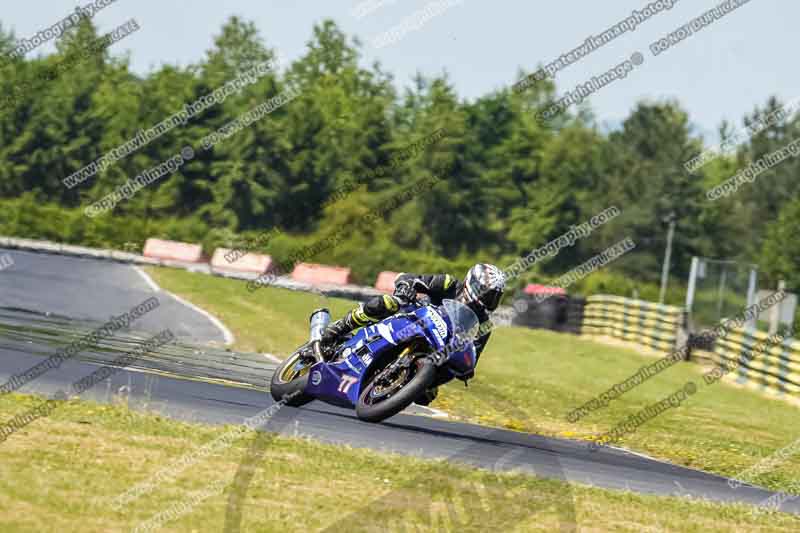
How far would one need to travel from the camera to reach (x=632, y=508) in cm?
955

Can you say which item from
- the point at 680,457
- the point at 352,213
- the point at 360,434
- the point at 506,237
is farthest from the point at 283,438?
the point at 506,237

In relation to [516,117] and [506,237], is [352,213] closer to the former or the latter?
[506,237]

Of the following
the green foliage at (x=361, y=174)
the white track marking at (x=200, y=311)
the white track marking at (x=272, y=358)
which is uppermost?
the green foliage at (x=361, y=174)

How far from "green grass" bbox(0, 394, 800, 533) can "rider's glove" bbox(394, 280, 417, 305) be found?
5.50 ft

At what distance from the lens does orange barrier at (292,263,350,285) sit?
46344 mm

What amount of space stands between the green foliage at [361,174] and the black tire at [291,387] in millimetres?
43756

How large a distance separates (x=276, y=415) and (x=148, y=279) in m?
24.4

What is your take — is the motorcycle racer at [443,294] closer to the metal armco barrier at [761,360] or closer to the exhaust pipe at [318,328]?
the exhaust pipe at [318,328]

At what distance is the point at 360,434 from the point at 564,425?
209 inches

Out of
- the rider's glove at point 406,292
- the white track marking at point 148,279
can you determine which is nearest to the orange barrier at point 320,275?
the white track marking at point 148,279

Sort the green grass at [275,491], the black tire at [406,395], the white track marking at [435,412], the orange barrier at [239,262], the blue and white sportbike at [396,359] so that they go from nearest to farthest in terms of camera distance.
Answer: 1. the green grass at [275,491]
2. the black tire at [406,395]
3. the blue and white sportbike at [396,359]
4. the white track marking at [435,412]
5. the orange barrier at [239,262]

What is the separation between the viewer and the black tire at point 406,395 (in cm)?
1064

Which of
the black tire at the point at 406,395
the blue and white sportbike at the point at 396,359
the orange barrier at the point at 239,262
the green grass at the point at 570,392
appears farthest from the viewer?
the orange barrier at the point at 239,262

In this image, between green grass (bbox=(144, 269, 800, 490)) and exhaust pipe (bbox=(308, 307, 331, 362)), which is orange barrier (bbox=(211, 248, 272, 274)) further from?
exhaust pipe (bbox=(308, 307, 331, 362))
